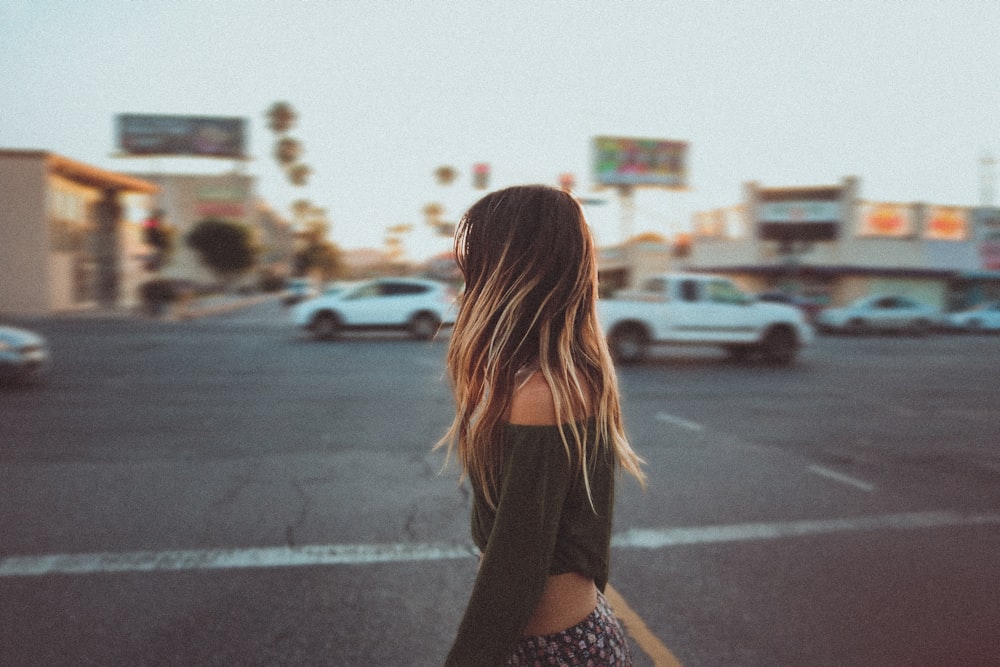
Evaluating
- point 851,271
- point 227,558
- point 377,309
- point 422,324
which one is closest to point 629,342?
point 422,324

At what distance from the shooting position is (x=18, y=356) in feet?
34.5

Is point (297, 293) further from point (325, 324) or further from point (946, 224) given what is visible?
point (946, 224)

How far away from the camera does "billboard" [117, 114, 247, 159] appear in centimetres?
5369

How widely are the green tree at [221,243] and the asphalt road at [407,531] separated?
38.4m

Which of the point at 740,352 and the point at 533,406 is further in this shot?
the point at 740,352

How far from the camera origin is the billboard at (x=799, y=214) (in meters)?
38.1

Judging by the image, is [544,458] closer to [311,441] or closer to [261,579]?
[261,579]

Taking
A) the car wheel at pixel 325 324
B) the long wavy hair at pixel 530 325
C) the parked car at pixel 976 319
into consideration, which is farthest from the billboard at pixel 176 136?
the long wavy hair at pixel 530 325

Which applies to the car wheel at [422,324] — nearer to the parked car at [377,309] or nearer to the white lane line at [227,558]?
the parked car at [377,309]

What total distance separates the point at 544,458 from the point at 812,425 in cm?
840

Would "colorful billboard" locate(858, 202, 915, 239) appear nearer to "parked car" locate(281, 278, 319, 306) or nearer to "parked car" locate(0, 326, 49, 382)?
"parked car" locate(281, 278, 319, 306)

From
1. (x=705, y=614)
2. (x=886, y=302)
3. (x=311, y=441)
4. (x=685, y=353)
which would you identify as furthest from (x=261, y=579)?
(x=886, y=302)

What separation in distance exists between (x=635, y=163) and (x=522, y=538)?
4770cm

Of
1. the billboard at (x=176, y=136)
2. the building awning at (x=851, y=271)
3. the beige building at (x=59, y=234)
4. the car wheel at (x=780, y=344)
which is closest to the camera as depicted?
the car wheel at (x=780, y=344)
